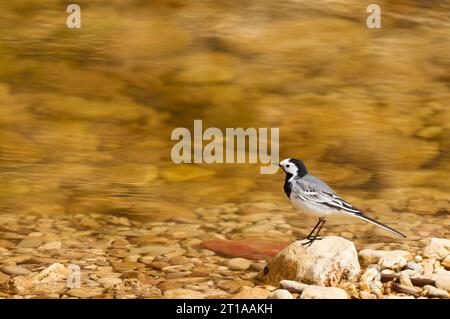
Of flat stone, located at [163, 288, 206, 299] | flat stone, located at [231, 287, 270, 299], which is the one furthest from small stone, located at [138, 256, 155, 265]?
flat stone, located at [231, 287, 270, 299]

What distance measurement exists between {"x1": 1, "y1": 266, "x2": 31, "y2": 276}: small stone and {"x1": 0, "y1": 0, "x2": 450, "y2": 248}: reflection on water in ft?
5.18

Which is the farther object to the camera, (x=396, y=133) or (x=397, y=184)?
(x=396, y=133)

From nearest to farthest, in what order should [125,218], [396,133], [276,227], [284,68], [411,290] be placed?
[411,290] → [276,227] → [125,218] → [396,133] → [284,68]

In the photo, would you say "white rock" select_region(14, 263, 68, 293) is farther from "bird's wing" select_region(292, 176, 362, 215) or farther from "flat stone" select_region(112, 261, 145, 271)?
"bird's wing" select_region(292, 176, 362, 215)

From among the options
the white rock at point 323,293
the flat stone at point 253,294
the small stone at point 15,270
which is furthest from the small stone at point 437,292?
the small stone at point 15,270

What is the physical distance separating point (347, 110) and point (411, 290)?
4.78 metres

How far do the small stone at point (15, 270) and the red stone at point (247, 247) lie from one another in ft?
4.46

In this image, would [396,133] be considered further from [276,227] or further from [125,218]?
[125,218]

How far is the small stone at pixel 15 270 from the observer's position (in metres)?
5.53

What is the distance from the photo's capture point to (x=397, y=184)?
8188 mm

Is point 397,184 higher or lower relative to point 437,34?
lower

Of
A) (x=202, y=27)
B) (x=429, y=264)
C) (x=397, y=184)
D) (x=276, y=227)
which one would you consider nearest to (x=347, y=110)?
(x=397, y=184)

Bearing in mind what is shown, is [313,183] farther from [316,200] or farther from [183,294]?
[183,294]

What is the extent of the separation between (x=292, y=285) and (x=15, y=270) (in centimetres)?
201
